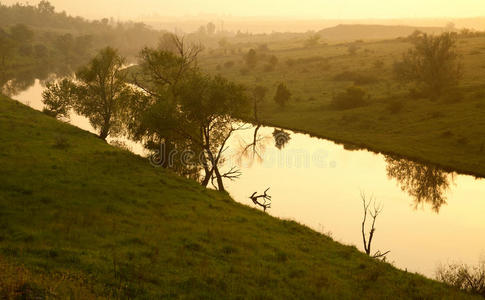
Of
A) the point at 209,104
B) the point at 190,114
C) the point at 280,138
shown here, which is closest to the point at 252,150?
the point at 280,138

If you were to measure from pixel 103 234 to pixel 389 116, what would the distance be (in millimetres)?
68185

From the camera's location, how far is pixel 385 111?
8488 cm

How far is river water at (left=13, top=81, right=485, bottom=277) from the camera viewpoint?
36.9m

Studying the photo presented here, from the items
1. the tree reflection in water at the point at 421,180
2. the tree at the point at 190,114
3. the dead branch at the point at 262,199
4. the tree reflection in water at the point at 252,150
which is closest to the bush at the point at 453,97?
the tree reflection in water at the point at 421,180

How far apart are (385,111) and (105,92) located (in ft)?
169

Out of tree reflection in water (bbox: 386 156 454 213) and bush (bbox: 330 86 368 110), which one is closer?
tree reflection in water (bbox: 386 156 454 213)

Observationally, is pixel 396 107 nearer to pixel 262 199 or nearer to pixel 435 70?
pixel 435 70

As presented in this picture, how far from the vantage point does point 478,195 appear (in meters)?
48.7

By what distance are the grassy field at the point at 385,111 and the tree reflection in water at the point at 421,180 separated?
2572 millimetres

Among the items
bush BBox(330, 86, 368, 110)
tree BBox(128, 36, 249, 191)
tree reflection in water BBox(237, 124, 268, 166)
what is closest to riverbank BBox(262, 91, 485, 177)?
bush BBox(330, 86, 368, 110)

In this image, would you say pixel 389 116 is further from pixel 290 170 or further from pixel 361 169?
pixel 290 170

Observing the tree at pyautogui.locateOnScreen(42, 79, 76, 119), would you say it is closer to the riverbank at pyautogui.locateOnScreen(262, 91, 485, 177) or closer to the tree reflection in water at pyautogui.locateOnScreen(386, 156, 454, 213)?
the riverbank at pyautogui.locateOnScreen(262, 91, 485, 177)

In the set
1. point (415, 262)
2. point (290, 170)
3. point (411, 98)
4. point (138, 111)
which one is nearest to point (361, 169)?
point (290, 170)

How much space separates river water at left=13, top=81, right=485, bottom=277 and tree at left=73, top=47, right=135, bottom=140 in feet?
17.3
